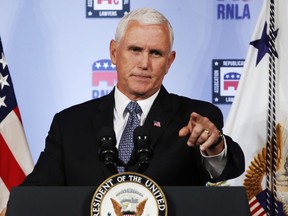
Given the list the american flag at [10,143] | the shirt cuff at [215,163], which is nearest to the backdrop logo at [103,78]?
the american flag at [10,143]

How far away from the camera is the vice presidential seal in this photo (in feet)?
4.84

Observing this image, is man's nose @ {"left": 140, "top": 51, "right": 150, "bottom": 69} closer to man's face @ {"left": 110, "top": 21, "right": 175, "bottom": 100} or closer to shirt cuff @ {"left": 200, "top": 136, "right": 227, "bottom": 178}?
man's face @ {"left": 110, "top": 21, "right": 175, "bottom": 100}

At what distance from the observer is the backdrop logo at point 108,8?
10.9ft

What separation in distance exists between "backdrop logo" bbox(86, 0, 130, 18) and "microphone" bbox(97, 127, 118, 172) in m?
1.78

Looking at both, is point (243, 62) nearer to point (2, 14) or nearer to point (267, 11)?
point (267, 11)

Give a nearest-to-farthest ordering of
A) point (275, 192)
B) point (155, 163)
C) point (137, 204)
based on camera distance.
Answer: point (137, 204) → point (155, 163) → point (275, 192)

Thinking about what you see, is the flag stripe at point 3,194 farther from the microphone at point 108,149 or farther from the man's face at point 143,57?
the microphone at point 108,149

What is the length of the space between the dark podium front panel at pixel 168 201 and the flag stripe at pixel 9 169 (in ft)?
4.99

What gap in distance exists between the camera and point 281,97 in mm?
3021

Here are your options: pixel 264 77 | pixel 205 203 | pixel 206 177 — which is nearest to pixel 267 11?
pixel 264 77

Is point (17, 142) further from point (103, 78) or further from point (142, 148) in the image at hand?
point (142, 148)

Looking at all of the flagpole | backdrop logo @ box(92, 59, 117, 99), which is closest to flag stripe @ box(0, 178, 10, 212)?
backdrop logo @ box(92, 59, 117, 99)

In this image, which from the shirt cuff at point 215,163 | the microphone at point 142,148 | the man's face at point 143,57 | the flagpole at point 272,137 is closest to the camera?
the microphone at point 142,148

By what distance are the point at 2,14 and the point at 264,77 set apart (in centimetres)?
142
